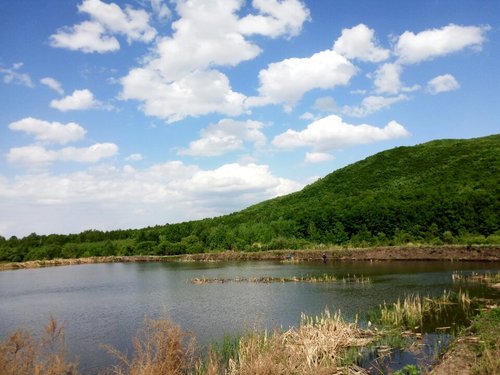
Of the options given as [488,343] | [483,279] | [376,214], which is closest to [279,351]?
[488,343]

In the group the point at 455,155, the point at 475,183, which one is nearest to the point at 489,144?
the point at 455,155

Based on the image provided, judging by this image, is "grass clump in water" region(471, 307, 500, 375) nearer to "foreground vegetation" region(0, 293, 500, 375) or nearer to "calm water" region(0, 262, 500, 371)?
"foreground vegetation" region(0, 293, 500, 375)

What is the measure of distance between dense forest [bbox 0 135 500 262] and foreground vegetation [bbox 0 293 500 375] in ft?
170

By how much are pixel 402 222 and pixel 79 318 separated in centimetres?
6330

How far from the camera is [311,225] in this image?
93875mm

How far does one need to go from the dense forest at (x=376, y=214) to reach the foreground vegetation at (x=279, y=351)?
51832mm

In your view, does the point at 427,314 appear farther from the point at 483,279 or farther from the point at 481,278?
the point at 481,278

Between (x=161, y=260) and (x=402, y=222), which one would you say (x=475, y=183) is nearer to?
(x=402, y=222)

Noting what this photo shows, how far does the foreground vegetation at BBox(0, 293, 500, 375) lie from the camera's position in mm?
12273

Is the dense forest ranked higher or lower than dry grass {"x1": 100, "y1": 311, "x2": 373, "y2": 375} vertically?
higher

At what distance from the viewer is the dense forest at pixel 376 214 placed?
2995 inches

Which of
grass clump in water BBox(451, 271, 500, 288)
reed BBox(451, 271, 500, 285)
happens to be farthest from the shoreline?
grass clump in water BBox(451, 271, 500, 288)

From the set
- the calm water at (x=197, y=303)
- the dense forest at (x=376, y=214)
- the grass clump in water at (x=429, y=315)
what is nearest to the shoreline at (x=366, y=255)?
the dense forest at (x=376, y=214)

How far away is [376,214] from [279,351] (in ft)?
239
